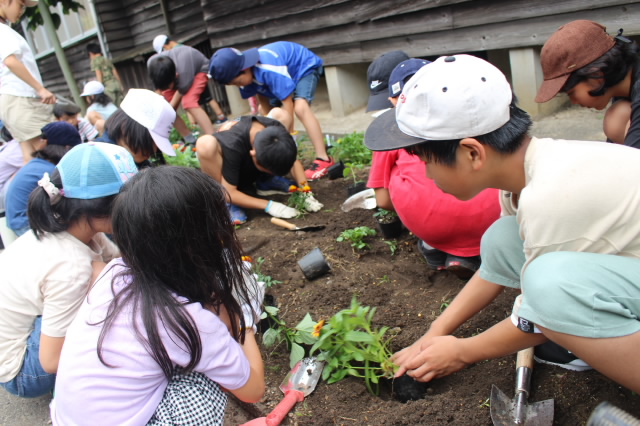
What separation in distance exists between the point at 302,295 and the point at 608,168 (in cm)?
155

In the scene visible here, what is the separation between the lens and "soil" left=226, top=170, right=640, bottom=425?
1.61 m

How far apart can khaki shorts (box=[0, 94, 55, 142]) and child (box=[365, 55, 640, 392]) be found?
3616 millimetres

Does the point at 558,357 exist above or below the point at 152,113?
below

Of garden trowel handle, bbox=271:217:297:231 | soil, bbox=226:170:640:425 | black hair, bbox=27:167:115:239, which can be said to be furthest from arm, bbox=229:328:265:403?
garden trowel handle, bbox=271:217:297:231

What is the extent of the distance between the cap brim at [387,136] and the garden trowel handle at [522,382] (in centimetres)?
81

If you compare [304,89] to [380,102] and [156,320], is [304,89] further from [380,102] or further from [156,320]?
[156,320]

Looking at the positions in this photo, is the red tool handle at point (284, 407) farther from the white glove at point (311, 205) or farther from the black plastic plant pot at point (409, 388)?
the white glove at point (311, 205)

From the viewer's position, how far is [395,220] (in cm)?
277

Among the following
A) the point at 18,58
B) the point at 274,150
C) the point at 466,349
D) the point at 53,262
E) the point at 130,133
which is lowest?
the point at 466,349

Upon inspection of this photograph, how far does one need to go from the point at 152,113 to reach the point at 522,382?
7.87 ft

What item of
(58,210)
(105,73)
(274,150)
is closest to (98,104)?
(105,73)

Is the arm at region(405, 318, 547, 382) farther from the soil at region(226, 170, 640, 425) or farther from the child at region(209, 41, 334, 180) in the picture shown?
the child at region(209, 41, 334, 180)

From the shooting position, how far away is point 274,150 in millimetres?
3246

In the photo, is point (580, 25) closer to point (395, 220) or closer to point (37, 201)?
point (395, 220)
